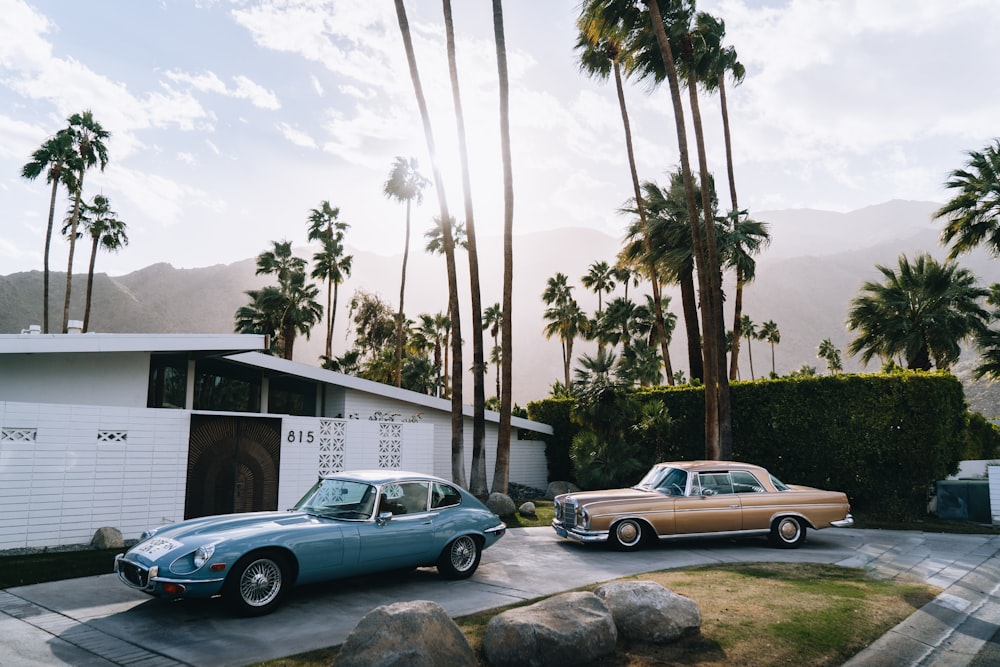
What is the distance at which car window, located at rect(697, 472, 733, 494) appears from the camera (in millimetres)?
11703

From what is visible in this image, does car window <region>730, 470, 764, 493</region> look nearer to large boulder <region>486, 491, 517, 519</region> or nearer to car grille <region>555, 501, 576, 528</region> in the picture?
car grille <region>555, 501, 576, 528</region>

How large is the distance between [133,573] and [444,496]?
148 inches

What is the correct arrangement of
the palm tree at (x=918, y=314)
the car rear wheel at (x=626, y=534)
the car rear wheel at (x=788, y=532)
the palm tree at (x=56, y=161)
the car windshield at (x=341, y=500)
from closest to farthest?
the car windshield at (x=341, y=500), the car rear wheel at (x=626, y=534), the car rear wheel at (x=788, y=532), the palm tree at (x=918, y=314), the palm tree at (x=56, y=161)

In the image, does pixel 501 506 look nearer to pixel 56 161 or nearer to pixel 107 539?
pixel 107 539

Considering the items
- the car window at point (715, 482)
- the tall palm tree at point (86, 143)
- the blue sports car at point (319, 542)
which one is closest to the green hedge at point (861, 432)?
the car window at point (715, 482)

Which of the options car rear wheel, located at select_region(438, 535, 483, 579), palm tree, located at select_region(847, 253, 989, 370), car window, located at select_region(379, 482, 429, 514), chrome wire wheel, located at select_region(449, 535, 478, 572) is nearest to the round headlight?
car window, located at select_region(379, 482, 429, 514)

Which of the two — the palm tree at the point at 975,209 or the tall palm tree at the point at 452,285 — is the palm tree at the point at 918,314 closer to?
the palm tree at the point at 975,209

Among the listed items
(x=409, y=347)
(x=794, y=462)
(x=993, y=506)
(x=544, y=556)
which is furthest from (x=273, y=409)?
(x=409, y=347)

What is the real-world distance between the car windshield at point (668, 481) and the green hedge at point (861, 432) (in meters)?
7.94

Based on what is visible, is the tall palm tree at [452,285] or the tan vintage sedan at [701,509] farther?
the tall palm tree at [452,285]

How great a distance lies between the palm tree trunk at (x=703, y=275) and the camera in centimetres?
1608

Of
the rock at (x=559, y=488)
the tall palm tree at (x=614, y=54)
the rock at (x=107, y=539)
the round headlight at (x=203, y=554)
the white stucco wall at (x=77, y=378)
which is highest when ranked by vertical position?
the tall palm tree at (x=614, y=54)

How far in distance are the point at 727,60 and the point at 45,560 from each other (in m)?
20.5


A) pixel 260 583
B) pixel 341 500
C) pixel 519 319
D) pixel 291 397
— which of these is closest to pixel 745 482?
pixel 341 500
